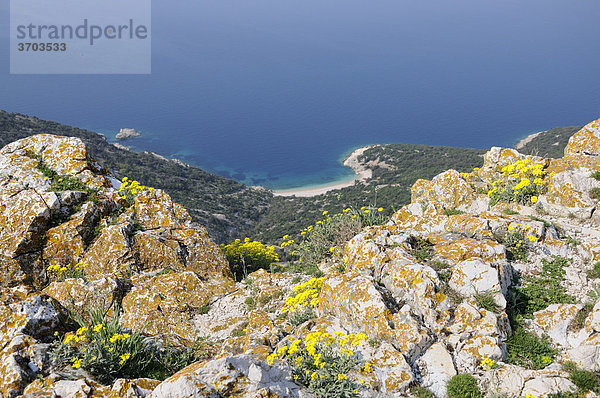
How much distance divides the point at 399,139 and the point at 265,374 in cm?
12776

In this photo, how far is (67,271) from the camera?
33.9ft

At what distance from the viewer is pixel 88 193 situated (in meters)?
11.6

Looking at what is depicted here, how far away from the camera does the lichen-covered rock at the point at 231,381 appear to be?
17.6 ft

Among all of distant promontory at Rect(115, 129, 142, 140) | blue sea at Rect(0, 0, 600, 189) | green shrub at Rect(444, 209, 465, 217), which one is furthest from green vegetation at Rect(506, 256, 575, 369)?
distant promontory at Rect(115, 129, 142, 140)

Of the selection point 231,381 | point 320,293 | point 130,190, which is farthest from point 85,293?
point 320,293

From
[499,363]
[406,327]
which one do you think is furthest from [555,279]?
[406,327]

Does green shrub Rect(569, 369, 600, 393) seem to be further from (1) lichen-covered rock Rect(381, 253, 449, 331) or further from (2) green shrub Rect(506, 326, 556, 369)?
(1) lichen-covered rock Rect(381, 253, 449, 331)

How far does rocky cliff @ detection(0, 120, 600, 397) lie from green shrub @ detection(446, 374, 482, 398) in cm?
3

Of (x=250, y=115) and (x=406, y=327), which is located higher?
(x=250, y=115)

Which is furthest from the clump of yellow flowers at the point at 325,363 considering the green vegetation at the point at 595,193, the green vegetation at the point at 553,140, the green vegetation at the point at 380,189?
the green vegetation at the point at 553,140

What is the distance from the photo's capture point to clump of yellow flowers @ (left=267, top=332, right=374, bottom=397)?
19.3 feet

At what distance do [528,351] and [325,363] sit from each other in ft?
12.3

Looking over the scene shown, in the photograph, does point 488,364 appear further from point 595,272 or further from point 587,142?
point 587,142

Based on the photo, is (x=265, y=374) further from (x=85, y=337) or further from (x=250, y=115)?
(x=250, y=115)
